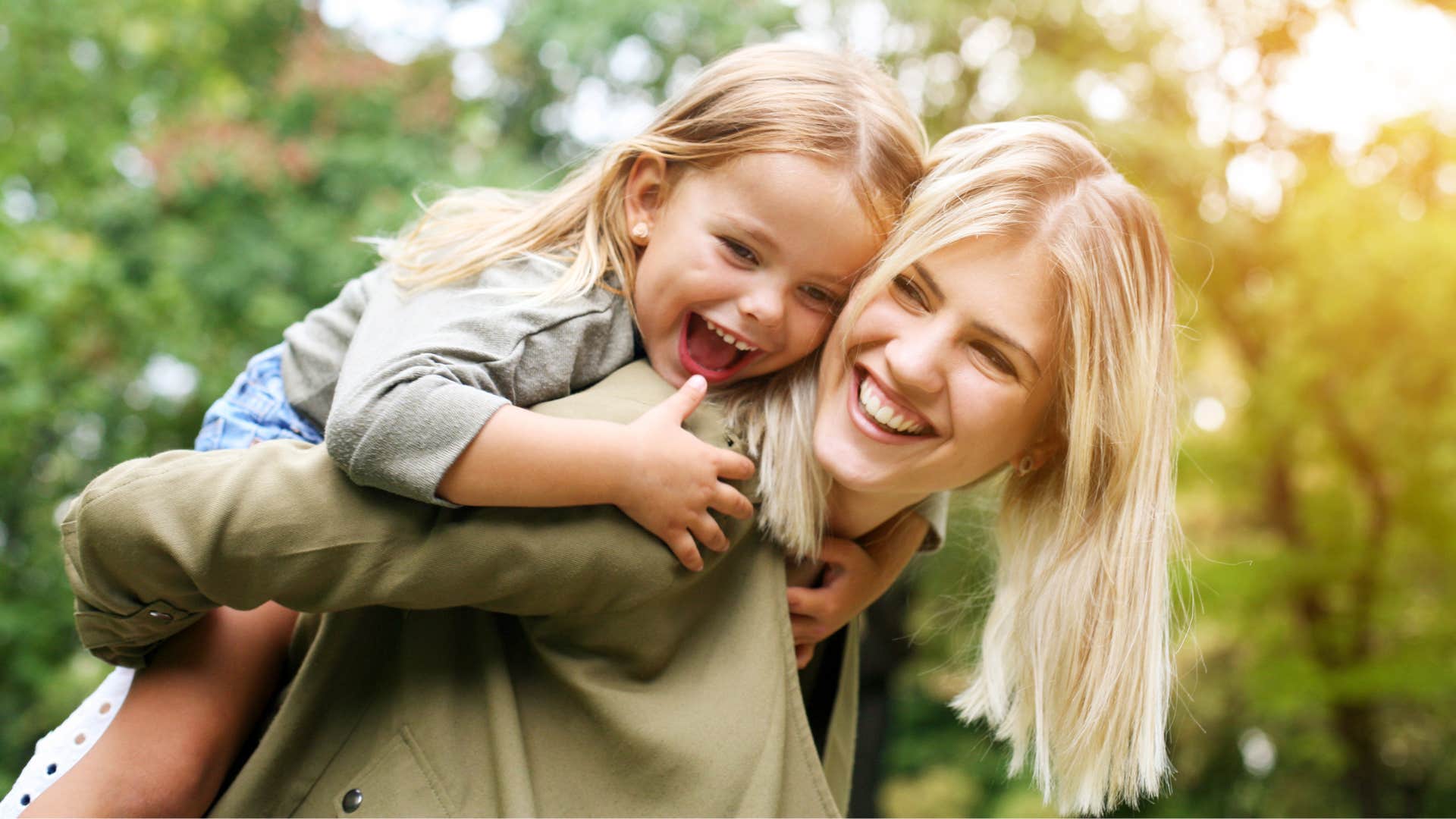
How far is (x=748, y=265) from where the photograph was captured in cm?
195

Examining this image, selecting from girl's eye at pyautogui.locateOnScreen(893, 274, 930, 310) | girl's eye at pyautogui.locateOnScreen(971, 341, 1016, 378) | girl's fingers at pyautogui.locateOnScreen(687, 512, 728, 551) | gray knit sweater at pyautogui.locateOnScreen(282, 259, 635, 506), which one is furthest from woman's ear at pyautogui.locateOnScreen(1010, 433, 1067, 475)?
gray knit sweater at pyautogui.locateOnScreen(282, 259, 635, 506)

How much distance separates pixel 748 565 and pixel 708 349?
40 cm

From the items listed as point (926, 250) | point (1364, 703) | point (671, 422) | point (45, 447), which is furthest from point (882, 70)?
point (1364, 703)

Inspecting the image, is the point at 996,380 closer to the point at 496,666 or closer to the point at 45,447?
the point at 496,666

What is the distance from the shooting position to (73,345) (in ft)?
19.3

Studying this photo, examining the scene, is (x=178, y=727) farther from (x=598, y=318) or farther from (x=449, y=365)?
(x=598, y=318)

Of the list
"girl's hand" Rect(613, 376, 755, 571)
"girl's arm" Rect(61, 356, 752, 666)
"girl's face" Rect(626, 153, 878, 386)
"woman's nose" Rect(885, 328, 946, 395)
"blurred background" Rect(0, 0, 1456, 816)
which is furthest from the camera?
"blurred background" Rect(0, 0, 1456, 816)

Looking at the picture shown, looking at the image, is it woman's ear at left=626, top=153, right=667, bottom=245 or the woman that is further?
woman's ear at left=626, top=153, right=667, bottom=245

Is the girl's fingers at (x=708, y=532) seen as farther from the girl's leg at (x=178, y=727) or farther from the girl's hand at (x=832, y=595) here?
the girl's leg at (x=178, y=727)

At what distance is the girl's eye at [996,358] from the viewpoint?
68.8 inches

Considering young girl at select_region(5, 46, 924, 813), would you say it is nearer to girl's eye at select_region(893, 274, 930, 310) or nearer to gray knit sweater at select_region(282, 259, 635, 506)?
gray knit sweater at select_region(282, 259, 635, 506)

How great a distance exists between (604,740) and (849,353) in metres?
0.70

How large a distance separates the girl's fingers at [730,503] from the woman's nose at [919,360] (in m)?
0.30

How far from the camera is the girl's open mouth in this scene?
6.41 feet
